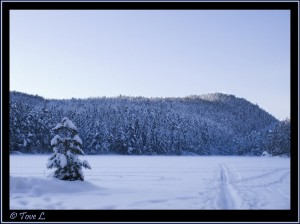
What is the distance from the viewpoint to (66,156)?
1531 cm

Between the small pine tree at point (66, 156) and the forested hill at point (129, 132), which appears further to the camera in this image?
the forested hill at point (129, 132)

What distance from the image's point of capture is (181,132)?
115188mm

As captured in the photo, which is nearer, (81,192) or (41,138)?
(81,192)

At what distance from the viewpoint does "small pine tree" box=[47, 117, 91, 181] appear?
49.7 ft

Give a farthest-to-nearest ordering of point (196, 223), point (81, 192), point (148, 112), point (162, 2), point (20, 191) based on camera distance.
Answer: point (148, 112), point (81, 192), point (20, 191), point (162, 2), point (196, 223)

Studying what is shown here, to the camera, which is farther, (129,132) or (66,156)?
(129,132)

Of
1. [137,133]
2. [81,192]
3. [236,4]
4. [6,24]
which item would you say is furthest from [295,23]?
[137,133]

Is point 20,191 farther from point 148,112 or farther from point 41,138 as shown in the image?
point 148,112

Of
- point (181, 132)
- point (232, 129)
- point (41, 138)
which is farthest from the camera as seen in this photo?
point (232, 129)

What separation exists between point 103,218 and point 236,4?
5.71 meters

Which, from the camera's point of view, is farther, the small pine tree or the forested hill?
the forested hill

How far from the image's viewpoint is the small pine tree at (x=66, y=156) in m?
15.2

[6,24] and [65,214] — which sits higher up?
[6,24]

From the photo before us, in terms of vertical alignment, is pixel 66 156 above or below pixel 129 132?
above
